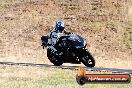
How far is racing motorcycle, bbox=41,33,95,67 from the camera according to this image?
2044cm

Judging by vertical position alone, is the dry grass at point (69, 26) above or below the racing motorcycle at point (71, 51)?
below

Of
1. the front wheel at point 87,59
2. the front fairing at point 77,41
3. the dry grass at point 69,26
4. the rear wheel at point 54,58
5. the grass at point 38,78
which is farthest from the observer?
Answer: the dry grass at point 69,26

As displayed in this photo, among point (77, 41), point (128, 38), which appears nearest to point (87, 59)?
point (77, 41)

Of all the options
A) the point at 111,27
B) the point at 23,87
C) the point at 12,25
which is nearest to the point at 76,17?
the point at 111,27

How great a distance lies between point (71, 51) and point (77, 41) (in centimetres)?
65

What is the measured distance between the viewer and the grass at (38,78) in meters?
18.5

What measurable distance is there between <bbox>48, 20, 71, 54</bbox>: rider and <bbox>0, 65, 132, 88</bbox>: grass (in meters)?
1.82

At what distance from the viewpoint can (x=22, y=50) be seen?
40562 mm

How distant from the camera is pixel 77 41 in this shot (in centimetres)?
2045

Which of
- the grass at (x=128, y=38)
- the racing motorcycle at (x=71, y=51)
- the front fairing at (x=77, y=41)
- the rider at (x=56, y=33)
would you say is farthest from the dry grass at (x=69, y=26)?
the front fairing at (x=77, y=41)

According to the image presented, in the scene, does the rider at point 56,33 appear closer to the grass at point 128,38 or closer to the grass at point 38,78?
the grass at point 38,78

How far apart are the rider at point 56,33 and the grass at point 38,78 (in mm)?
1819

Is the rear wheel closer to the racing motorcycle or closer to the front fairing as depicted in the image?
the racing motorcycle

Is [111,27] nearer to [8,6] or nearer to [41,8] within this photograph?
[41,8]
